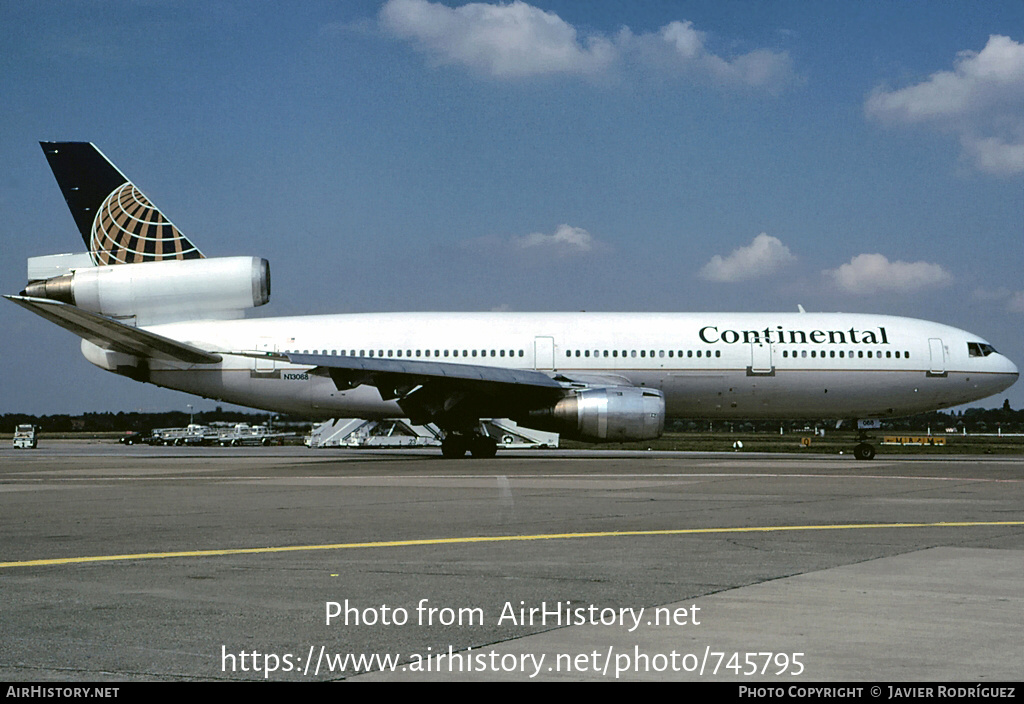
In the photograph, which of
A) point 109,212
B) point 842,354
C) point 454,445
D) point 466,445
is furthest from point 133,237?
point 842,354

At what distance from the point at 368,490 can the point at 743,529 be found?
716 centimetres

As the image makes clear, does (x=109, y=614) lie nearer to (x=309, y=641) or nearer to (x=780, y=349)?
(x=309, y=641)

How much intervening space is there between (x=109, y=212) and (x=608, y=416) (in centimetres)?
1603

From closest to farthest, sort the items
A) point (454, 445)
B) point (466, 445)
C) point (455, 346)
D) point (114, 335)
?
point (114, 335) < point (454, 445) < point (466, 445) < point (455, 346)

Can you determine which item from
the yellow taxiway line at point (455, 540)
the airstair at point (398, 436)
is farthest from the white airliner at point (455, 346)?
the yellow taxiway line at point (455, 540)

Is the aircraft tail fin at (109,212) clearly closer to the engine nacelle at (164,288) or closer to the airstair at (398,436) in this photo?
the engine nacelle at (164,288)

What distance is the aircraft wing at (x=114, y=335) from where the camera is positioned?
24.0m

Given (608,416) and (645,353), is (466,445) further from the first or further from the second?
(645,353)

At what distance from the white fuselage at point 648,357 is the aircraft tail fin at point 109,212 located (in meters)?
2.37

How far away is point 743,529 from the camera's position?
995cm

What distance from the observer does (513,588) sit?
6.35 m

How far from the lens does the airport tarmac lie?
4395 millimetres

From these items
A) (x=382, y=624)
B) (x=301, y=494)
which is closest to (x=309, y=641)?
(x=382, y=624)

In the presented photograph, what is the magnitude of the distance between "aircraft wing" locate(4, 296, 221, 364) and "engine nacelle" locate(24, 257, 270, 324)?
1878 mm
